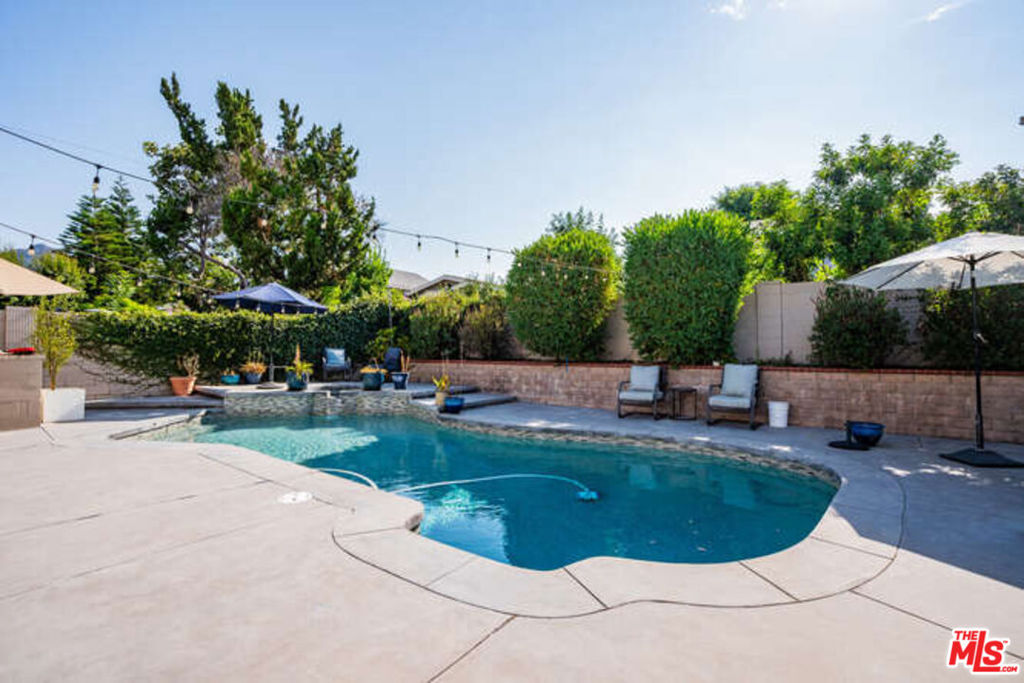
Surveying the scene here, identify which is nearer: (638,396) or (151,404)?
(638,396)

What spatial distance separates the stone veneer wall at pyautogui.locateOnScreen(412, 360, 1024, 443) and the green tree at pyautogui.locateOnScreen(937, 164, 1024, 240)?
716 cm

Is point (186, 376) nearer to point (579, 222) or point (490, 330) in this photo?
point (490, 330)

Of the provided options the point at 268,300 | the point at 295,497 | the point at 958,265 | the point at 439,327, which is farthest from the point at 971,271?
the point at 268,300

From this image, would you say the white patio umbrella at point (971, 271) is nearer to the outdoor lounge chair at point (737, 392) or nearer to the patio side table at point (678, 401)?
the outdoor lounge chair at point (737, 392)

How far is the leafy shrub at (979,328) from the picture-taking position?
18.9 ft

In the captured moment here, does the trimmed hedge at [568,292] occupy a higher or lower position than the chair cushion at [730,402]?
higher

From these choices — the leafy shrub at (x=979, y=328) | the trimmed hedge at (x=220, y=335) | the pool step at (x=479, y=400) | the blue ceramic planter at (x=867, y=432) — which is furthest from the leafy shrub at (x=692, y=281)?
the trimmed hedge at (x=220, y=335)

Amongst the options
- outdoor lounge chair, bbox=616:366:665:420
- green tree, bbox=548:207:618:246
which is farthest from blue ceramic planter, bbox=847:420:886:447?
green tree, bbox=548:207:618:246

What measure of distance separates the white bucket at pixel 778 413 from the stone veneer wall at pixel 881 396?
0.83 ft

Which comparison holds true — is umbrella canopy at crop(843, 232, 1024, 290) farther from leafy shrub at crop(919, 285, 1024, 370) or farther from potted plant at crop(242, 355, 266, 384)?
potted plant at crop(242, 355, 266, 384)

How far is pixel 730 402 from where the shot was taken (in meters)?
6.88

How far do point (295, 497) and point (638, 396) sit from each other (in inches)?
227

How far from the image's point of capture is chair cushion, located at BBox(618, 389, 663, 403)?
7.73 m

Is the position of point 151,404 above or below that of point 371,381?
below
